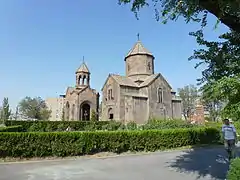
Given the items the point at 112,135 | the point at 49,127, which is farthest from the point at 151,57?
the point at 112,135

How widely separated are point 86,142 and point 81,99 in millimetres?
31757

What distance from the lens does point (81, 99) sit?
1711 inches

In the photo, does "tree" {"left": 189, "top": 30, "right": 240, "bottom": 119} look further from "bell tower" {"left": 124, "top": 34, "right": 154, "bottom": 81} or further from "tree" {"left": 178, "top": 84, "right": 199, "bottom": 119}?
"tree" {"left": 178, "top": 84, "right": 199, "bottom": 119}

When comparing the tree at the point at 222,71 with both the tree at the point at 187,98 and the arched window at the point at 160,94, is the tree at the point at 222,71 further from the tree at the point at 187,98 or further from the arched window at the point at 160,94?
the tree at the point at 187,98

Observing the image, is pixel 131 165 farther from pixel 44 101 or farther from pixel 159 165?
pixel 44 101

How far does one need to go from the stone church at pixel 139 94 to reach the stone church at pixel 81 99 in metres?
4.00

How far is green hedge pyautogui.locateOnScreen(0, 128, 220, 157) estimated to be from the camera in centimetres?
1088

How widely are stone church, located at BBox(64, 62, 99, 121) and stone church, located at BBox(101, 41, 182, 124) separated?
4.00 meters

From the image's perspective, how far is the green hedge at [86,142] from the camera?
10.9 m

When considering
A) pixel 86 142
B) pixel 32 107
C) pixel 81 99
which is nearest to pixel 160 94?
pixel 81 99

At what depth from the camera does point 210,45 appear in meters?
6.19

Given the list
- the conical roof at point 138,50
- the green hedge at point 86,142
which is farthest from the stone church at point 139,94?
the green hedge at point 86,142

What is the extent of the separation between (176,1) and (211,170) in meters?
6.51

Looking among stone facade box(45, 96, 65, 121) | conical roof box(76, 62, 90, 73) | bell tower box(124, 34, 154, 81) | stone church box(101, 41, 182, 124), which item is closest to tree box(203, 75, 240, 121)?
stone church box(101, 41, 182, 124)
